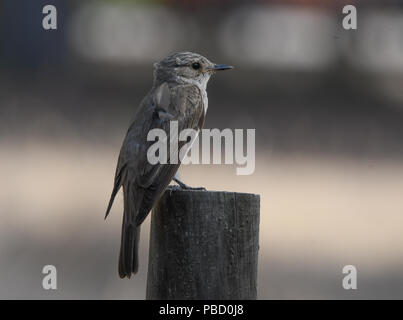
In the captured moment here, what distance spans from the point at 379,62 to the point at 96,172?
22.8ft

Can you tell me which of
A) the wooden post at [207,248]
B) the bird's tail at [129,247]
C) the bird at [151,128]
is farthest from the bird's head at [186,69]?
the wooden post at [207,248]

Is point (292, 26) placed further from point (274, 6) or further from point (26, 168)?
point (26, 168)

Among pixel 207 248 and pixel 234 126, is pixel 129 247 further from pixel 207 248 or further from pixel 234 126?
pixel 234 126

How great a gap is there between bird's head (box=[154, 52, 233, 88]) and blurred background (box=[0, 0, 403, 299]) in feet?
8.82

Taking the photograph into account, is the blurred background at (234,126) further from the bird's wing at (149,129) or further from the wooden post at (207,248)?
the wooden post at (207,248)

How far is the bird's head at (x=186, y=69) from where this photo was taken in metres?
6.14

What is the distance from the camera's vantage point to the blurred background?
9125mm

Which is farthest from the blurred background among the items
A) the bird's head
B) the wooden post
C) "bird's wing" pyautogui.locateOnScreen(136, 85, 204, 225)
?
the wooden post

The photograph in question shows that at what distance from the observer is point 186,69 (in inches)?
242

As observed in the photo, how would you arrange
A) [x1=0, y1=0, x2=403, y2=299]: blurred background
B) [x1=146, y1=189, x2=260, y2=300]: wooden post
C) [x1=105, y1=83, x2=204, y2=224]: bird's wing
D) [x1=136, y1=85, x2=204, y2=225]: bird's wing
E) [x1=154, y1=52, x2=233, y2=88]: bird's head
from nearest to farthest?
[x1=146, y1=189, x2=260, y2=300]: wooden post, [x1=136, y1=85, x2=204, y2=225]: bird's wing, [x1=105, y1=83, x2=204, y2=224]: bird's wing, [x1=154, y1=52, x2=233, y2=88]: bird's head, [x1=0, y1=0, x2=403, y2=299]: blurred background

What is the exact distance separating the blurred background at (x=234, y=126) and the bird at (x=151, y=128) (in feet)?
8.96

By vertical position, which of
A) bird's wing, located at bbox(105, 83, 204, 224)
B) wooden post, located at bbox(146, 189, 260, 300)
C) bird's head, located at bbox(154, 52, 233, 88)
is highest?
bird's head, located at bbox(154, 52, 233, 88)

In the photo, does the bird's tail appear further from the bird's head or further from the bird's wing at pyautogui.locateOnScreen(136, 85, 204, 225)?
the bird's head

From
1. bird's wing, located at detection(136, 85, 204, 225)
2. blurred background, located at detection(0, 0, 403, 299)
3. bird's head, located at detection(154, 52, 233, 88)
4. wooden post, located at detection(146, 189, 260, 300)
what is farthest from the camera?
Result: blurred background, located at detection(0, 0, 403, 299)
